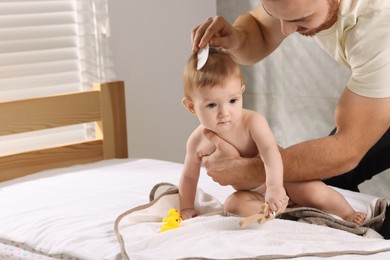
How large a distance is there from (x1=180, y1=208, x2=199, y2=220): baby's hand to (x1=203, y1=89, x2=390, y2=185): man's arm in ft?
0.37

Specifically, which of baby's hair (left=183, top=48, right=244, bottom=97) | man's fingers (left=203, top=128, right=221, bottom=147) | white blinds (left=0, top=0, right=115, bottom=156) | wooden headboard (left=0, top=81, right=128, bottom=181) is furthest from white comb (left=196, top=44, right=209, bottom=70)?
white blinds (left=0, top=0, right=115, bottom=156)

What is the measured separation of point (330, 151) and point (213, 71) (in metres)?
0.37

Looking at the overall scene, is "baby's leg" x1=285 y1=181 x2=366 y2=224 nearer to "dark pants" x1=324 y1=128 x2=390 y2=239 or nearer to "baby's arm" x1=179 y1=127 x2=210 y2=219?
"baby's arm" x1=179 y1=127 x2=210 y2=219

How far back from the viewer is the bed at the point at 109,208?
168 centimetres

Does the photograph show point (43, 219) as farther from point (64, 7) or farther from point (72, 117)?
point (64, 7)

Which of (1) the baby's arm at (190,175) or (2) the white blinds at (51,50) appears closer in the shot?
(1) the baby's arm at (190,175)

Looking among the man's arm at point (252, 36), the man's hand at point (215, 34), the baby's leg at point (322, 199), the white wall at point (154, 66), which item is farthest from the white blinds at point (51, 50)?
the baby's leg at point (322, 199)

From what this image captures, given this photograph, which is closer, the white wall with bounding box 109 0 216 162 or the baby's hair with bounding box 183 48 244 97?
the baby's hair with bounding box 183 48 244 97

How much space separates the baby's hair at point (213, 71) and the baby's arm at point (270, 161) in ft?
0.44

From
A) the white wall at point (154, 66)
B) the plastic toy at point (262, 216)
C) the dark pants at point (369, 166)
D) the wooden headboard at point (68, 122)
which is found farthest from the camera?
the white wall at point (154, 66)

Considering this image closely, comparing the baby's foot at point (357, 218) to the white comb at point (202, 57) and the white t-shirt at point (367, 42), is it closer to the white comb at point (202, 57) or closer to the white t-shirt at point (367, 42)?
the white t-shirt at point (367, 42)

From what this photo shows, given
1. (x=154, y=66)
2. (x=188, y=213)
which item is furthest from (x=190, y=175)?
(x=154, y=66)

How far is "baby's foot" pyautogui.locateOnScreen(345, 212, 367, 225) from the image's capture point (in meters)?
1.89

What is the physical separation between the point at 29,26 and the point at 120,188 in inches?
36.1
